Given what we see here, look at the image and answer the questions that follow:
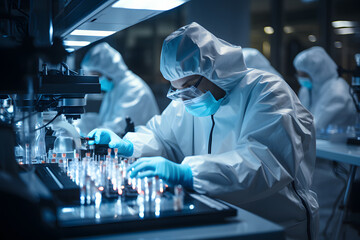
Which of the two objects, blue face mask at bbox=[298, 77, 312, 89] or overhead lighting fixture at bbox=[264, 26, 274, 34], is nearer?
blue face mask at bbox=[298, 77, 312, 89]

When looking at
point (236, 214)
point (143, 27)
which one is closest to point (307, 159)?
point (236, 214)

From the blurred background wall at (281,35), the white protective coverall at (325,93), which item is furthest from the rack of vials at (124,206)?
the blurred background wall at (281,35)

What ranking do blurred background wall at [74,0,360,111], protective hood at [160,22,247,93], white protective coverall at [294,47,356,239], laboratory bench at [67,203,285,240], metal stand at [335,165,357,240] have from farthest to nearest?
blurred background wall at [74,0,360,111]
white protective coverall at [294,47,356,239]
metal stand at [335,165,357,240]
protective hood at [160,22,247,93]
laboratory bench at [67,203,285,240]

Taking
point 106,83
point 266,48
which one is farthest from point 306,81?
point 106,83

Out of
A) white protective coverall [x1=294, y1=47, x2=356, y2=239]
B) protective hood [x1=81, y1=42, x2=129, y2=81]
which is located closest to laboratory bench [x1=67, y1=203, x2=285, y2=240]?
white protective coverall [x1=294, y1=47, x2=356, y2=239]

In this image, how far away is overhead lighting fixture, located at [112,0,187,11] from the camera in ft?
4.35

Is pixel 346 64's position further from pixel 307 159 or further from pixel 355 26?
pixel 307 159

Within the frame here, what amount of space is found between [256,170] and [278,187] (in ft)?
0.48

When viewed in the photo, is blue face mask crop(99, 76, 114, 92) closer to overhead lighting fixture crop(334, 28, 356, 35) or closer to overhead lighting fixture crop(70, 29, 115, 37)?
overhead lighting fixture crop(70, 29, 115, 37)

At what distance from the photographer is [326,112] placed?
4402mm

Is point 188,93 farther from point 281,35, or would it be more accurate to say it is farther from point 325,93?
point 281,35

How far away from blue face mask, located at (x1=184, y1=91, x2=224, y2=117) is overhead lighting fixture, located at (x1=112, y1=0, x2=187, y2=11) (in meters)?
0.48

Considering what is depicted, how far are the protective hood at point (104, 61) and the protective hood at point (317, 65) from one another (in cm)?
227

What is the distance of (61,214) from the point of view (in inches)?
44.3
